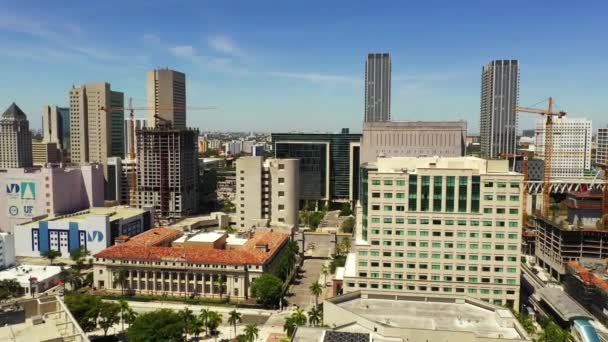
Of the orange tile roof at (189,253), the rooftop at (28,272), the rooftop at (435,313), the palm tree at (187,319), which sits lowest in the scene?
the rooftop at (28,272)

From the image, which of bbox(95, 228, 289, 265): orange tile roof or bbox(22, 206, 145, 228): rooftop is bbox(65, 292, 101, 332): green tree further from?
bbox(22, 206, 145, 228): rooftop

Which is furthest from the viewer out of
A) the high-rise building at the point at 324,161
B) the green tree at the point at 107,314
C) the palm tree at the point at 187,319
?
the high-rise building at the point at 324,161

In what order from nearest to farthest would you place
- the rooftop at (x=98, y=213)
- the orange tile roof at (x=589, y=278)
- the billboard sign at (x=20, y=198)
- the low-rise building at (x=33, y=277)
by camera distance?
the orange tile roof at (x=589, y=278) → the low-rise building at (x=33, y=277) → the rooftop at (x=98, y=213) → the billboard sign at (x=20, y=198)

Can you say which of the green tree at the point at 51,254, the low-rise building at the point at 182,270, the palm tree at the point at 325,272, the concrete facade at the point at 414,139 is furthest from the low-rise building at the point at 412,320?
the concrete facade at the point at 414,139

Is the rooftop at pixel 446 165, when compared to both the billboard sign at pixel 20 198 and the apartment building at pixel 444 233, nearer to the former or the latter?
the apartment building at pixel 444 233

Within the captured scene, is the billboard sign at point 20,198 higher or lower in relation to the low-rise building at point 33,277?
higher

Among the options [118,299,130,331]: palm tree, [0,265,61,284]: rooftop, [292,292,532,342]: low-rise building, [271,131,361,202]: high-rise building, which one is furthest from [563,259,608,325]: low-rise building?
[271,131,361,202]: high-rise building

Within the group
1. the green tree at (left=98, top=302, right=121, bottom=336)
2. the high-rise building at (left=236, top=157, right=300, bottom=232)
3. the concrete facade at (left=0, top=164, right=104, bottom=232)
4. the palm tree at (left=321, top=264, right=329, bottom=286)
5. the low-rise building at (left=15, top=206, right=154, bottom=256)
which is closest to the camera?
the green tree at (left=98, top=302, right=121, bottom=336)
